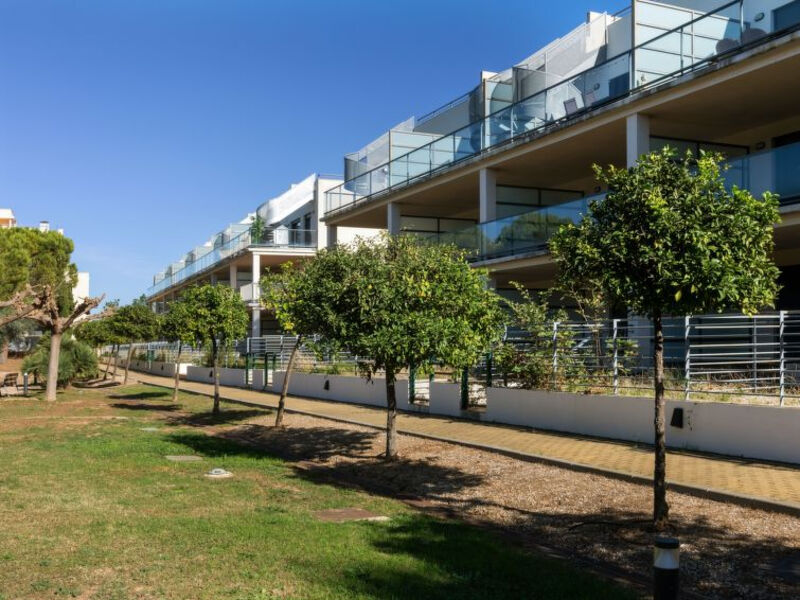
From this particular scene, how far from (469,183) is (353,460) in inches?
526

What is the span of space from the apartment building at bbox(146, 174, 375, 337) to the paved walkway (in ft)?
51.4

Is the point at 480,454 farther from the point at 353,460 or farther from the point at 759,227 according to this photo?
the point at 759,227

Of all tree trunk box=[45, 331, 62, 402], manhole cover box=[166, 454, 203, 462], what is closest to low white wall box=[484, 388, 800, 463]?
manhole cover box=[166, 454, 203, 462]

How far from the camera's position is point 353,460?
12039mm

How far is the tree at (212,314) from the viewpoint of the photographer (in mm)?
19062

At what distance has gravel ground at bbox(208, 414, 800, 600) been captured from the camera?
620 centimetres

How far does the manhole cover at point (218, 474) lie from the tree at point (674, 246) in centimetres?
580

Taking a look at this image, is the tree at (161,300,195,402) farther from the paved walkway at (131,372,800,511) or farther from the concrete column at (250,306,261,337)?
the concrete column at (250,306,261,337)

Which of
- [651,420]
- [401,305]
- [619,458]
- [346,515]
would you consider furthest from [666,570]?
[651,420]

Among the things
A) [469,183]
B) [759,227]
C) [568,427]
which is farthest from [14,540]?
[469,183]

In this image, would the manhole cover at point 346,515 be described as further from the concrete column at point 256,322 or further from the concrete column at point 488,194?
the concrete column at point 256,322

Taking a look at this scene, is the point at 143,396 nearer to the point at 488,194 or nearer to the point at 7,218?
the point at 488,194

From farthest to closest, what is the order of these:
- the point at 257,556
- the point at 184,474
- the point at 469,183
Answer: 1. the point at 469,183
2. the point at 184,474
3. the point at 257,556

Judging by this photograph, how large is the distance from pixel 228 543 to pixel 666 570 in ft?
13.2
